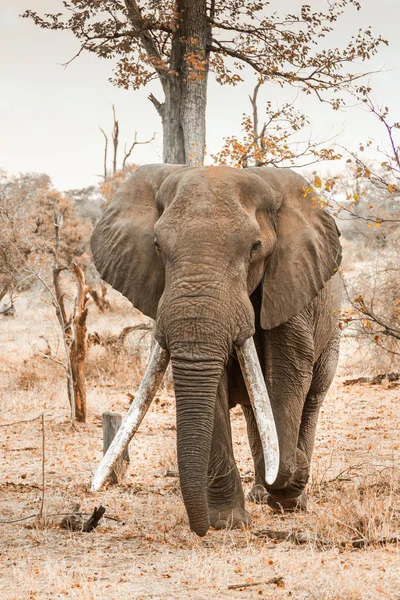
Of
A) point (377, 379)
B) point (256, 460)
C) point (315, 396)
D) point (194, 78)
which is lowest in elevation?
point (256, 460)

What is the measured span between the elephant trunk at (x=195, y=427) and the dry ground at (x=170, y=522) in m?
0.36

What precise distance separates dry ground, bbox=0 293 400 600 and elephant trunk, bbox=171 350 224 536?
36 centimetres

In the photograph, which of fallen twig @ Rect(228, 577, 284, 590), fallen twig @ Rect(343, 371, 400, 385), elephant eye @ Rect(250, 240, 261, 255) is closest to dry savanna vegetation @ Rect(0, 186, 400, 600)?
fallen twig @ Rect(228, 577, 284, 590)

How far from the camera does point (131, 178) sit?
21.8 ft

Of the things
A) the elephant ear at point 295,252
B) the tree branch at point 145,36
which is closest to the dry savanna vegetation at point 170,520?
the elephant ear at point 295,252

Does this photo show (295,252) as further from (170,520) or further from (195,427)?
(170,520)

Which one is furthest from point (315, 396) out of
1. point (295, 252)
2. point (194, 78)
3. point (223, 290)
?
point (194, 78)

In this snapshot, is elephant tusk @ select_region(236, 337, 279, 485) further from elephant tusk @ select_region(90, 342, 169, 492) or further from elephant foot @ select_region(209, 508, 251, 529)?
elephant foot @ select_region(209, 508, 251, 529)

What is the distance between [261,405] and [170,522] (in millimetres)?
1576

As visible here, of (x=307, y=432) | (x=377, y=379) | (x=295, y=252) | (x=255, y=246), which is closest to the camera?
(x=255, y=246)

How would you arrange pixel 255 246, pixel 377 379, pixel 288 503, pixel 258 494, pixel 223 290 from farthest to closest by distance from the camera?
pixel 377 379
pixel 258 494
pixel 288 503
pixel 255 246
pixel 223 290

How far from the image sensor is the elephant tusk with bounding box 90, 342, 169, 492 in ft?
17.5

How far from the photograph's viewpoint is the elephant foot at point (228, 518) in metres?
6.22

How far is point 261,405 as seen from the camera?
17.9 ft
